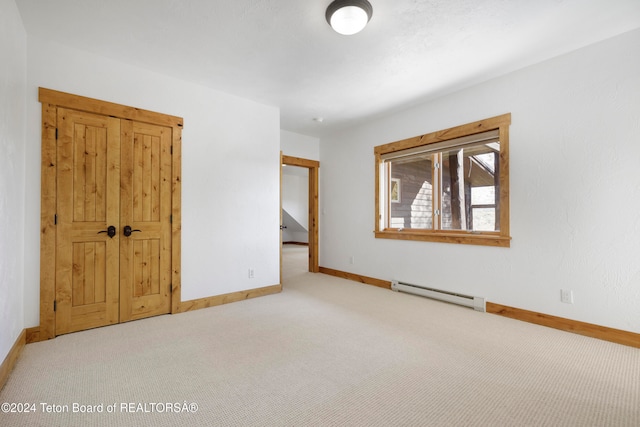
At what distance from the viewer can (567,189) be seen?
2.77 metres

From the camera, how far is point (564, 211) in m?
2.79

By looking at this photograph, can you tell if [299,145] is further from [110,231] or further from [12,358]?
[12,358]

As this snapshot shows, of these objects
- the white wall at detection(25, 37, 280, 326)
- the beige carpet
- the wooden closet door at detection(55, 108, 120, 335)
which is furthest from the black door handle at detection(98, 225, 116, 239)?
the beige carpet

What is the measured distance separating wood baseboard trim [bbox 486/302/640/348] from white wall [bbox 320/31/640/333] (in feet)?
0.18

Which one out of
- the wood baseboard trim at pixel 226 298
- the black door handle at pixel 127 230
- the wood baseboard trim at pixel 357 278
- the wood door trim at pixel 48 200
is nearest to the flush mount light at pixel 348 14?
the wood door trim at pixel 48 200

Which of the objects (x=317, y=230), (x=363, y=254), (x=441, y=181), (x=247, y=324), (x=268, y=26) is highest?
(x=268, y=26)

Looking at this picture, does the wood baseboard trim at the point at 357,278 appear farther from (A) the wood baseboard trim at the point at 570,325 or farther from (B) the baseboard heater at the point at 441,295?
(A) the wood baseboard trim at the point at 570,325

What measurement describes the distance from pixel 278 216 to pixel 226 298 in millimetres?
1314

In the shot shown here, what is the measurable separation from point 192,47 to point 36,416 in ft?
9.43

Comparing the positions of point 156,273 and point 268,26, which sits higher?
point 268,26

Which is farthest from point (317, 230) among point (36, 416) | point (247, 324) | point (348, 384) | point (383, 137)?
point (36, 416)

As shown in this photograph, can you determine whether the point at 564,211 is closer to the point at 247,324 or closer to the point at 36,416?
the point at 247,324

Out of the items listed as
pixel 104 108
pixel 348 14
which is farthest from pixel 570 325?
pixel 104 108

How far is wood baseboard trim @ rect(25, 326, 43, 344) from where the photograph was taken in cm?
246
